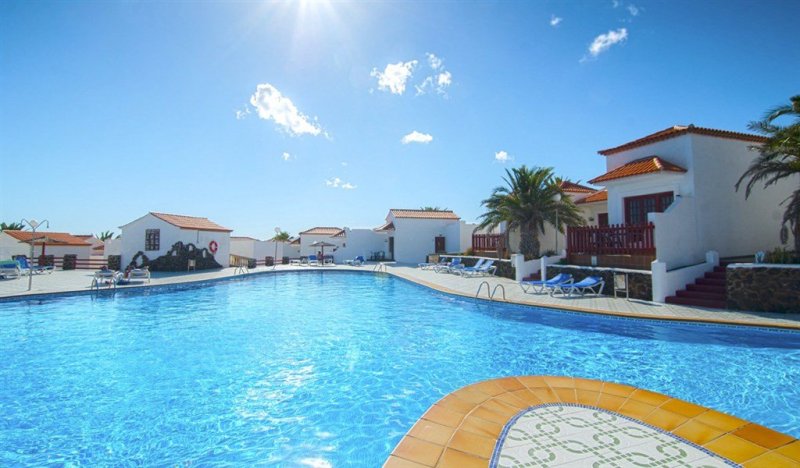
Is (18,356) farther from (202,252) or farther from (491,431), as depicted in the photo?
(202,252)

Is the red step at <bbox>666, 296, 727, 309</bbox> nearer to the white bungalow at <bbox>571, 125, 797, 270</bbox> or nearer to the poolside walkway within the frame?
the poolside walkway

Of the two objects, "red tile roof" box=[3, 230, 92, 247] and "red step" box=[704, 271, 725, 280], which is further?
"red tile roof" box=[3, 230, 92, 247]

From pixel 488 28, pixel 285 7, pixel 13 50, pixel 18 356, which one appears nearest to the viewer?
pixel 18 356

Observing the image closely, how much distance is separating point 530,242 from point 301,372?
13.6 metres

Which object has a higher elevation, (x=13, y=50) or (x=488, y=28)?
(x=488, y=28)

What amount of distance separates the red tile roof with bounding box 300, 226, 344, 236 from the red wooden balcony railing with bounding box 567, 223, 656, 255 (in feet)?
99.9

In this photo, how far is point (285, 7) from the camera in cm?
1025

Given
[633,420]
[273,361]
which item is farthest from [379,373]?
[633,420]

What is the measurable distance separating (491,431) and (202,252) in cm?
2441

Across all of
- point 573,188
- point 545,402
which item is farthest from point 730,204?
point 545,402

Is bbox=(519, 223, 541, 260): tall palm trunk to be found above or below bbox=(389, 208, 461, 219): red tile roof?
below

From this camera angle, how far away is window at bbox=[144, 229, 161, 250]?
870 inches

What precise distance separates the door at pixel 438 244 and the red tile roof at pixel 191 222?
633 inches

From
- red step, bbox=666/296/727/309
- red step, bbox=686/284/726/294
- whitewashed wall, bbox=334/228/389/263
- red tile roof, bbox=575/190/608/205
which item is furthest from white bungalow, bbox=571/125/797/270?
whitewashed wall, bbox=334/228/389/263
